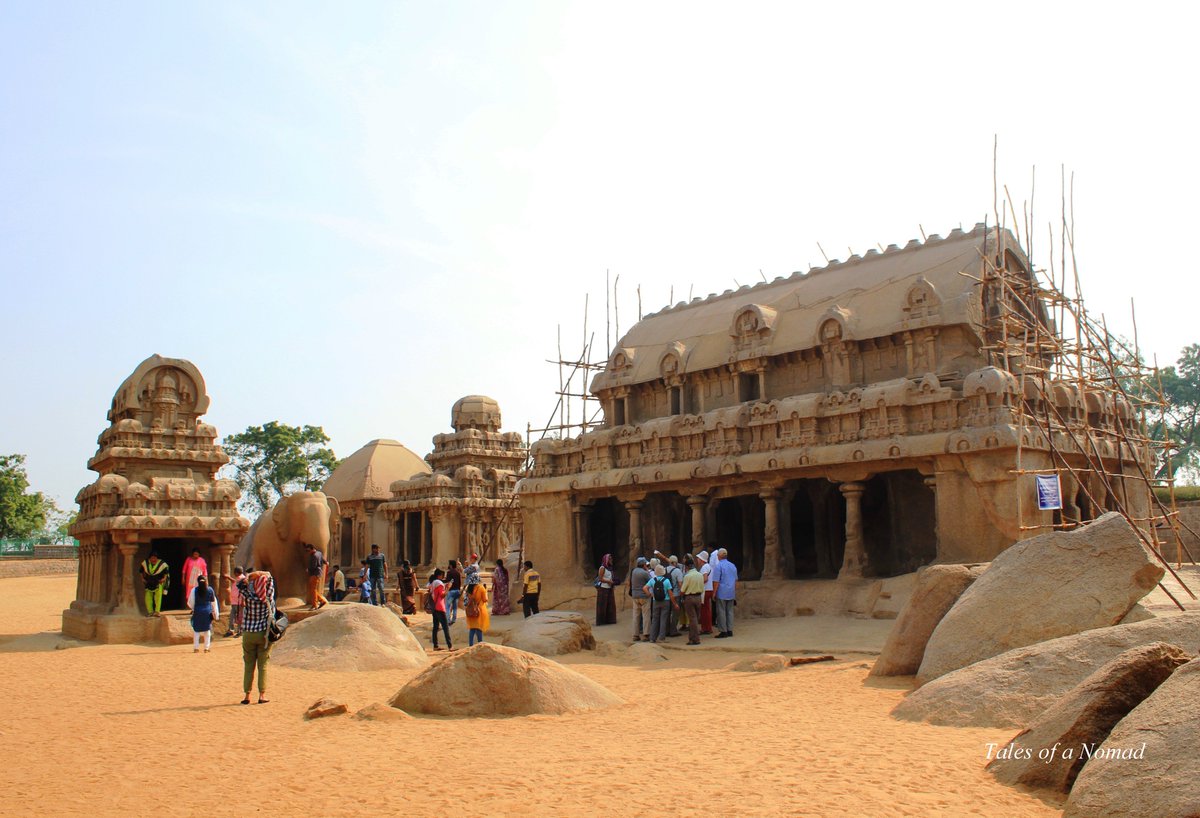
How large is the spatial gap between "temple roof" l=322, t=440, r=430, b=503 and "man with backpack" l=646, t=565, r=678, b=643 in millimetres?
22653

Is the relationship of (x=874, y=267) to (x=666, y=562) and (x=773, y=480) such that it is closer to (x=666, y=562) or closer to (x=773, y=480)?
(x=773, y=480)

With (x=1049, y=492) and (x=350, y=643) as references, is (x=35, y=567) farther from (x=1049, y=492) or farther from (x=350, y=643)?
(x=1049, y=492)

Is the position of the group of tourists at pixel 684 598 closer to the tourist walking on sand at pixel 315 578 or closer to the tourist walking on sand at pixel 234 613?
the tourist walking on sand at pixel 315 578

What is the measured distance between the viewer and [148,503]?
2122cm

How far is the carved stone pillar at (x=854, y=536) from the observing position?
752 inches

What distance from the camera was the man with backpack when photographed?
17656 mm

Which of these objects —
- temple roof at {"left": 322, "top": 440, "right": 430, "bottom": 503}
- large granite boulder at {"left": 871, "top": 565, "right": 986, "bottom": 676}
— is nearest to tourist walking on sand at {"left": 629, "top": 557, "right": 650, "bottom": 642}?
large granite boulder at {"left": 871, "top": 565, "right": 986, "bottom": 676}

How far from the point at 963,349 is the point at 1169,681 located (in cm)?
1398

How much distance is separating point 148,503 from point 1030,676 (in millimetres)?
17739

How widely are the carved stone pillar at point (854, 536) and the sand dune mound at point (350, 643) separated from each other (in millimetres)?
7954

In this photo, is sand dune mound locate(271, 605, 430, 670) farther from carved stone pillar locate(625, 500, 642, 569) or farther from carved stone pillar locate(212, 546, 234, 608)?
carved stone pillar locate(625, 500, 642, 569)

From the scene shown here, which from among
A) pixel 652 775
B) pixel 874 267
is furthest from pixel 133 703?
pixel 874 267

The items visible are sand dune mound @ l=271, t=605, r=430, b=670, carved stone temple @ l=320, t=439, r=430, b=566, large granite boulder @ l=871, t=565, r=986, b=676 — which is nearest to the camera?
large granite boulder @ l=871, t=565, r=986, b=676

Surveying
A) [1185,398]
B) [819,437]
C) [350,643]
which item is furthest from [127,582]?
[1185,398]
